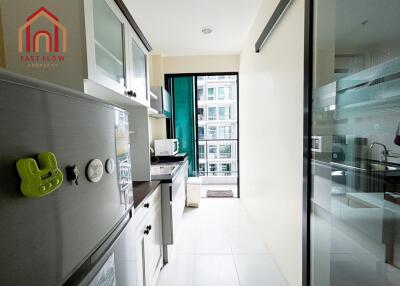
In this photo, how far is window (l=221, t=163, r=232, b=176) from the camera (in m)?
Answer: 5.48

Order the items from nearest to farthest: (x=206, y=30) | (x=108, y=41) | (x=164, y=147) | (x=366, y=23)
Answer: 1. (x=366, y=23)
2. (x=108, y=41)
3. (x=206, y=30)
4. (x=164, y=147)

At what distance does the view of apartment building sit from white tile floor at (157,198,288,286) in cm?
231

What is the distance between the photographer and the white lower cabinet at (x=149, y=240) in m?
1.33

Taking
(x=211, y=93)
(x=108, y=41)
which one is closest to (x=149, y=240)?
(x=108, y=41)

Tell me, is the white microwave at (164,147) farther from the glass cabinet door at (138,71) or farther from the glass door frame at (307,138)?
the glass door frame at (307,138)

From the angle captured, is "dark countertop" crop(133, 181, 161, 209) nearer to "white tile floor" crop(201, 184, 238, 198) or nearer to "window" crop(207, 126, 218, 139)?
"white tile floor" crop(201, 184, 238, 198)

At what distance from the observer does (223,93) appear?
17.4 ft

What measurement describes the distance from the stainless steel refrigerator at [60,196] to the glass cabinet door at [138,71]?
2.98ft

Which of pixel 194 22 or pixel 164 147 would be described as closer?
pixel 194 22

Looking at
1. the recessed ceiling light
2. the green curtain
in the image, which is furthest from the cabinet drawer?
the green curtain

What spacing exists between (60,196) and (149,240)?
1243 mm

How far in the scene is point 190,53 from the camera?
12.5 ft

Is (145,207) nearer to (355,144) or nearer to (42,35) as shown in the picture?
(42,35)

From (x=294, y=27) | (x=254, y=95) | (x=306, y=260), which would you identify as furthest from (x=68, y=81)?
(x=254, y=95)
